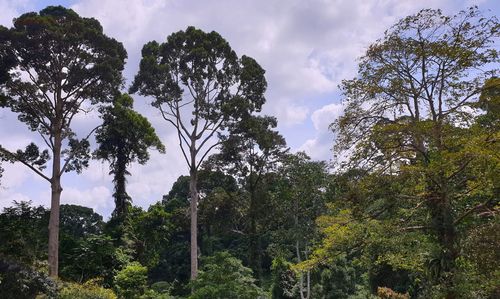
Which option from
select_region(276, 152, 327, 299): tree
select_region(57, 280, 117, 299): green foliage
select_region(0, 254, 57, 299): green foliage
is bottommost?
select_region(57, 280, 117, 299): green foliage

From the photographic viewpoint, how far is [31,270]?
12.4 m

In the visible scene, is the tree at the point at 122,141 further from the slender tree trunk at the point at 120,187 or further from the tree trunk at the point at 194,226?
the tree trunk at the point at 194,226

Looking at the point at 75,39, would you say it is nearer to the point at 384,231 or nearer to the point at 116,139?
the point at 116,139

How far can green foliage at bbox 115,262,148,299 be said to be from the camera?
17.2 m

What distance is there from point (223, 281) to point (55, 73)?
9.49 meters

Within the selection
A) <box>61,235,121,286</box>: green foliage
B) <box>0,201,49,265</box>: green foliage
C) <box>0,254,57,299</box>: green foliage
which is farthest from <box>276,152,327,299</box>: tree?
<box>0,254,57,299</box>: green foliage

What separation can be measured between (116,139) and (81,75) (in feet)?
A: 16.9

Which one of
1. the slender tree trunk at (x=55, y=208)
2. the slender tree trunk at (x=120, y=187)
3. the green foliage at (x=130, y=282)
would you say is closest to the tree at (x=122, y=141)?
the slender tree trunk at (x=120, y=187)

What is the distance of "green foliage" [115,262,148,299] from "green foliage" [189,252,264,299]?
4477mm

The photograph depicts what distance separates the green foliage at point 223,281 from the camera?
1269 cm

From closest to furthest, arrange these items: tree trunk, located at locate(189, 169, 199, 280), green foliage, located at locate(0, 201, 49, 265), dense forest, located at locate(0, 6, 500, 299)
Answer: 1. dense forest, located at locate(0, 6, 500, 299)
2. green foliage, located at locate(0, 201, 49, 265)
3. tree trunk, located at locate(189, 169, 199, 280)

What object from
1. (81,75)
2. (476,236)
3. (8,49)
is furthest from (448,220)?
(8,49)

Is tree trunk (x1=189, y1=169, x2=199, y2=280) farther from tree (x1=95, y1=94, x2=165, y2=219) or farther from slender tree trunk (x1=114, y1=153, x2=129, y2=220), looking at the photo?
slender tree trunk (x1=114, y1=153, x2=129, y2=220)

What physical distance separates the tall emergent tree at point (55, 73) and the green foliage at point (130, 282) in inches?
104
